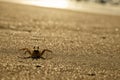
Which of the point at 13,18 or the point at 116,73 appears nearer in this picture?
the point at 116,73

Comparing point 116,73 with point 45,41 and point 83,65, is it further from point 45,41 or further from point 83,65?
point 45,41

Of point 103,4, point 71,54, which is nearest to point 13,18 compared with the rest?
point 71,54

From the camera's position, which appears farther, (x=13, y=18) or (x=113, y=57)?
(x=13, y=18)

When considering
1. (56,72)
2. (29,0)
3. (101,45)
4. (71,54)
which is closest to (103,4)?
(29,0)

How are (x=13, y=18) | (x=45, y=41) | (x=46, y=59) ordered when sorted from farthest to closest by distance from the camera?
(x=13, y=18)
(x=45, y=41)
(x=46, y=59)

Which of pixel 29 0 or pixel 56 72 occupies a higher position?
pixel 29 0

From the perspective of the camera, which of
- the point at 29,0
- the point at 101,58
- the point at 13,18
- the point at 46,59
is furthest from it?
the point at 29,0

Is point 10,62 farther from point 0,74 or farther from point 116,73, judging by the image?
point 116,73

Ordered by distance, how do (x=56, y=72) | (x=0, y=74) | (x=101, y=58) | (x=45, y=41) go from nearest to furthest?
(x=0, y=74), (x=56, y=72), (x=101, y=58), (x=45, y=41)

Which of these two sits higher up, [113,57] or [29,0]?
[29,0]
